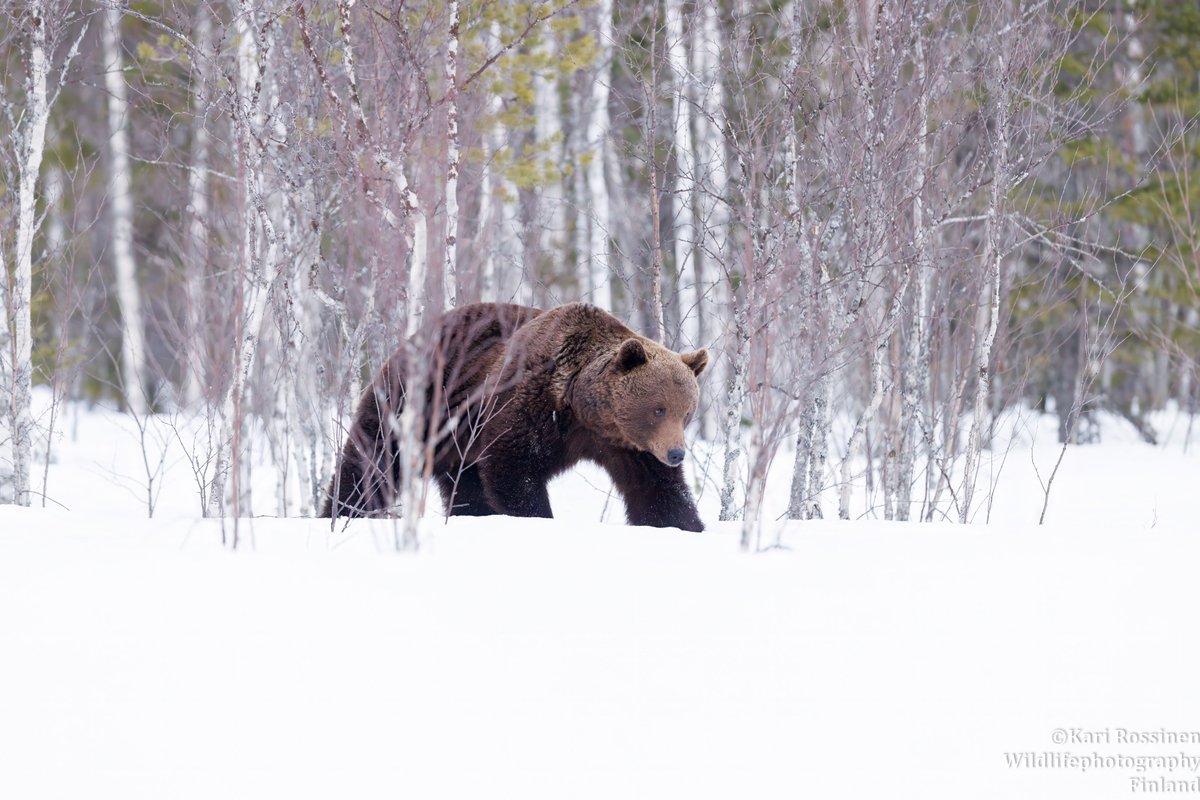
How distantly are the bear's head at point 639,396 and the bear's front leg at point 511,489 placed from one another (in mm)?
430

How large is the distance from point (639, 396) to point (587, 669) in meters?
2.49

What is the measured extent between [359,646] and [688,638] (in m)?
0.97

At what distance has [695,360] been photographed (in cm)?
600

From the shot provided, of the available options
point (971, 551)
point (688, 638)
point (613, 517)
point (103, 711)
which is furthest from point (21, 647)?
point (613, 517)

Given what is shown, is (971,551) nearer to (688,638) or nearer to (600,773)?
(688,638)

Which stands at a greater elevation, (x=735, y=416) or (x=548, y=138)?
(x=548, y=138)

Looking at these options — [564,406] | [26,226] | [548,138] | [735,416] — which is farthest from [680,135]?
[26,226]

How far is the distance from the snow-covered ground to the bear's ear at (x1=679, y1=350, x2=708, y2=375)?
1.74 m

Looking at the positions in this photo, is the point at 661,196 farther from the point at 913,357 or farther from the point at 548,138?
the point at 548,138

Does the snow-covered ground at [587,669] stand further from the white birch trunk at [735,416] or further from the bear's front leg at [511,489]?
the white birch trunk at [735,416]

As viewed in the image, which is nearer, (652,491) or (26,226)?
(652,491)

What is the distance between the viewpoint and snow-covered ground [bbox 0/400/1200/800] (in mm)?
3051

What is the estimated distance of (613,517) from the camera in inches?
403

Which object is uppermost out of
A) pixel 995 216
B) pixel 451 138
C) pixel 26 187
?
pixel 26 187
